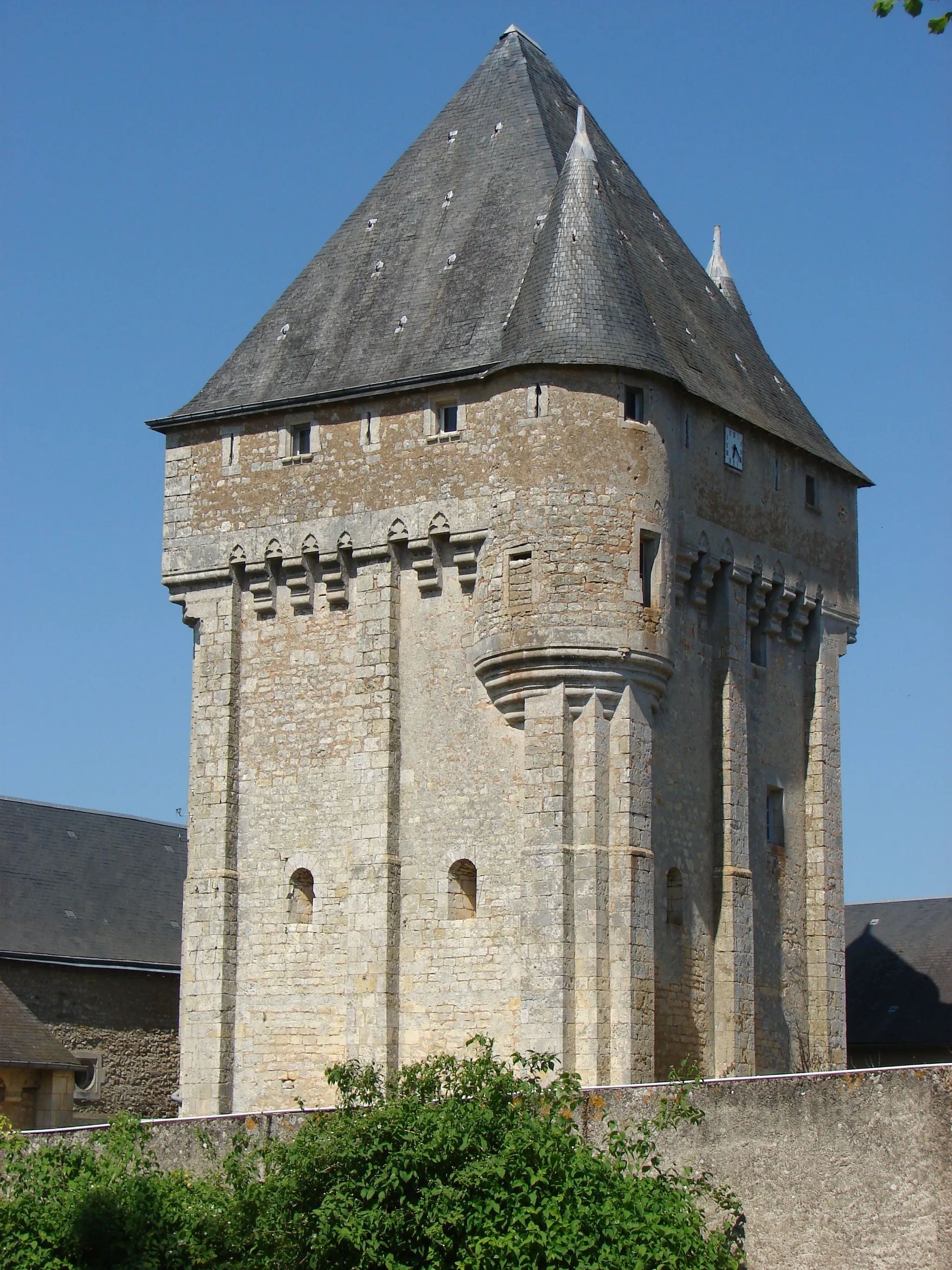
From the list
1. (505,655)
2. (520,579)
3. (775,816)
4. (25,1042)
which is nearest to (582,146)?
(520,579)

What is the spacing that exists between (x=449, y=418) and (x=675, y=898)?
20.2 ft

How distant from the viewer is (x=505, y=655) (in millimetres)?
26438

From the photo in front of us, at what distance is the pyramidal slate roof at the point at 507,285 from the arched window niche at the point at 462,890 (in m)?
5.66

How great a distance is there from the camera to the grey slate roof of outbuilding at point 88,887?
1328 inches

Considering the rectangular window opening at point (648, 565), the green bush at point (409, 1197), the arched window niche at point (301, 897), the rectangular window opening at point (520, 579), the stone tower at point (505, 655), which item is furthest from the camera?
the arched window niche at point (301, 897)

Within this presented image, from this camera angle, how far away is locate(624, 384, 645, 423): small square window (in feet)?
88.9

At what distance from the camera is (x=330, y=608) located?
94.4 ft

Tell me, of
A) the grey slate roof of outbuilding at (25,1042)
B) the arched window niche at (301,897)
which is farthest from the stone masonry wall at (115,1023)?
the arched window niche at (301,897)

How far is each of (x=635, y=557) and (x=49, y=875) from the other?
12.3m

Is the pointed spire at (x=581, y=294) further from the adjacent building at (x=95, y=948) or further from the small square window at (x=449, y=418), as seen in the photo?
the adjacent building at (x=95, y=948)

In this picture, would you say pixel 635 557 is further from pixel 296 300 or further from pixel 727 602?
pixel 296 300

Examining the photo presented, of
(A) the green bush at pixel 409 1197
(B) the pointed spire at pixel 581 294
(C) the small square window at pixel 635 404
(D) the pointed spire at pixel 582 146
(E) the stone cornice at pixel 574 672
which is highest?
(D) the pointed spire at pixel 582 146

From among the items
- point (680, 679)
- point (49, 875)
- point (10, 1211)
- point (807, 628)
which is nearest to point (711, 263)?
point (807, 628)

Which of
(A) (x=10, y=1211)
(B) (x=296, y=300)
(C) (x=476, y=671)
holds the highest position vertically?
(B) (x=296, y=300)
